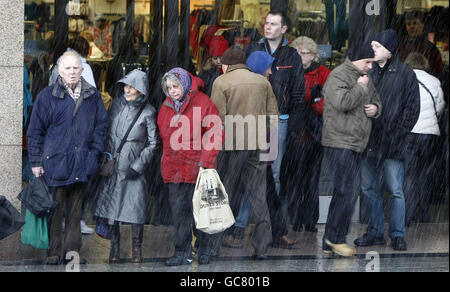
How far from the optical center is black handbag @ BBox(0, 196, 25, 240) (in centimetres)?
877

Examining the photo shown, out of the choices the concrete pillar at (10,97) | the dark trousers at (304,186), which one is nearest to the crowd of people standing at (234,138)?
the dark trousers at (304,186)

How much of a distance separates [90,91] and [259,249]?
224 centimetres

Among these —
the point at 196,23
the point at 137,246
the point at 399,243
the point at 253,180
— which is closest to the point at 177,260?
the point at 137,246

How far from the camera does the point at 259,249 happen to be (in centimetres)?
962

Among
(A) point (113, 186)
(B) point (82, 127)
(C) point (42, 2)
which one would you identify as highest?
(C) point (42, 2)

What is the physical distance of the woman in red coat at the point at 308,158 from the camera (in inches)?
420

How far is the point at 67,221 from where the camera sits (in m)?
9.38

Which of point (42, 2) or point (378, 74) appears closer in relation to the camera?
point (378, 74)

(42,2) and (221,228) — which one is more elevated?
(42,2)

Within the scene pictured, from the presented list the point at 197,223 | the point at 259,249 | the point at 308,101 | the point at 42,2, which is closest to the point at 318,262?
the point at 259,249

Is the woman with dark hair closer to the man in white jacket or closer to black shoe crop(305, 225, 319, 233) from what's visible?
black shoe crop(305, 225, 319, 233)

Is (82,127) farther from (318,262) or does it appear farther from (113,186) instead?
(318,262)

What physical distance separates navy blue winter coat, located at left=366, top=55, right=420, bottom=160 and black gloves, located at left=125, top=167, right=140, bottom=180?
2.44m
